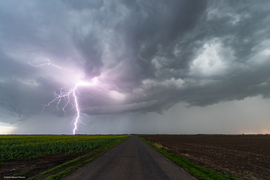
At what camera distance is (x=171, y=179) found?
7918 mm

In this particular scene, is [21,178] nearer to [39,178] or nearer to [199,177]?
[39,178]

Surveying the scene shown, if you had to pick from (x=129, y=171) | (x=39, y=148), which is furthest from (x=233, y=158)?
(x=39, y=148)

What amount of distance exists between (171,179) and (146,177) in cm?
152

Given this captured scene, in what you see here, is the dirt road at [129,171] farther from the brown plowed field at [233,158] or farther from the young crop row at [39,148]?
the young crop row at [39,148]

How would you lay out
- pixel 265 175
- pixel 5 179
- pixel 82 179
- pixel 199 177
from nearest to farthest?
pixel 82 179, pixel 5 179, pixel 199 177, pixel 265 175

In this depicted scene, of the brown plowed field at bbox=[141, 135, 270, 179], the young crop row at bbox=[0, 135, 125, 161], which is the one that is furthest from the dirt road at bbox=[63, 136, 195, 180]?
the young crop row at bbox=[0, 135, 125, 161]

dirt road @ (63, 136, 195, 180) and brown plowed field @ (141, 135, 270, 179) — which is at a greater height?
dirt road @ (63, 136, 195, 180)

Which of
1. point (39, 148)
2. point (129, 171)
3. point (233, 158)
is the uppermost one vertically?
point (129, 171)

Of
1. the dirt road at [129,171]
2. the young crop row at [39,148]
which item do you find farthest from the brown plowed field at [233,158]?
the young crop row at [39,148]

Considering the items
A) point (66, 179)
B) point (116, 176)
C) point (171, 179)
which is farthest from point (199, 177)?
point (66, 179)

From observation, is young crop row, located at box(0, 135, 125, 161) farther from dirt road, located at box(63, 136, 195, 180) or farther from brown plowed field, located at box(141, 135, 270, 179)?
brown plowed field, located at box(141, 135, 270, 179)

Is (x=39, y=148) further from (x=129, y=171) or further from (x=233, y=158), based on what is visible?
(x=233, y=158)

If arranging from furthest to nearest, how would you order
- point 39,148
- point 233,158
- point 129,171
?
point 39,148 → point 233,158 → point 129,171

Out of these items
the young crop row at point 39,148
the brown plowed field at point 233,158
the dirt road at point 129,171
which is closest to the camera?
the dirt road at point 129,171
